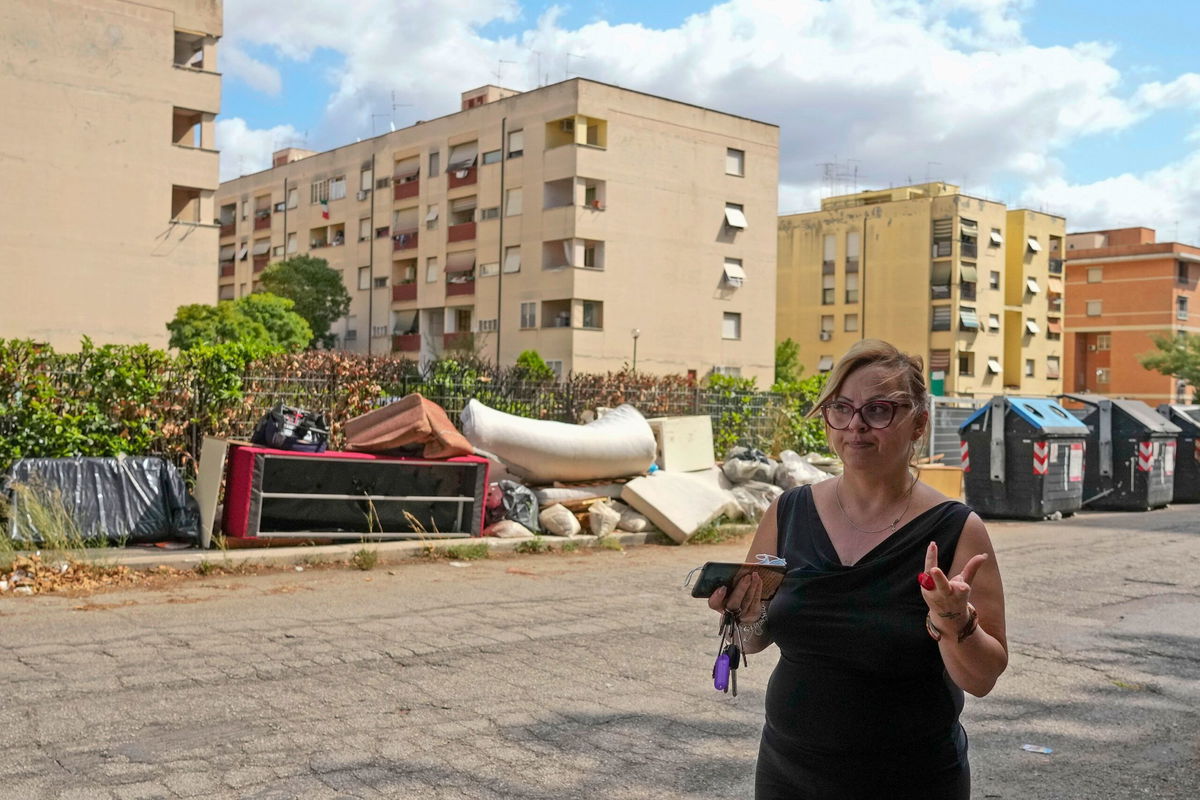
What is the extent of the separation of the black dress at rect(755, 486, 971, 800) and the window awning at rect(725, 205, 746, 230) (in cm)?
5747

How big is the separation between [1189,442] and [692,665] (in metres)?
18.2

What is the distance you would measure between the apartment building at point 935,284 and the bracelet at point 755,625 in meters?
66.6

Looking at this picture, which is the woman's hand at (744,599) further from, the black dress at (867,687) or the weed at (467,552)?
the weed at (467,552)

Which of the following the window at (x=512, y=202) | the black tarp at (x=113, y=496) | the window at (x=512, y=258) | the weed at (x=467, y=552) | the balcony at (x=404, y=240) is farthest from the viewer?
the balcony at (x=404, y=240)

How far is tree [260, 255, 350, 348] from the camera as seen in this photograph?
64.8m

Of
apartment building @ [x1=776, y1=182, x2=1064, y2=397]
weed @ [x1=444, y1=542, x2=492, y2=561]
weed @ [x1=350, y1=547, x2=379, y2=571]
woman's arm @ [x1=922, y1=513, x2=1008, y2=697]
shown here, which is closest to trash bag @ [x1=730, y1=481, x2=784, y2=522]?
weed @ [x1=444, y1=542, x2=492, y2=561]

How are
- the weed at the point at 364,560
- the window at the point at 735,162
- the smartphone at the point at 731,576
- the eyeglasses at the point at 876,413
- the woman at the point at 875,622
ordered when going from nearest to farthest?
the woman at the point at 875,622 < the smartphone at the point at 731,576 < the eyeglasses at the point at 876,413 < the weed at the point at 364,560 < the window at the point at 735,162

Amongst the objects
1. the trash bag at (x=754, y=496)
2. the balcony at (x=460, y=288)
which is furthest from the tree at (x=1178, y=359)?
the trash bag at (x=754, y=496)

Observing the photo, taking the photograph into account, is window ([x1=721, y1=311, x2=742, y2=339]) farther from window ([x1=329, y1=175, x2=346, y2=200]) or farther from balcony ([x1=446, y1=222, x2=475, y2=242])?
window ([x1=329, y1=175, x2=346, y2=200])

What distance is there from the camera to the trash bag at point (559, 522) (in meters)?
13.5

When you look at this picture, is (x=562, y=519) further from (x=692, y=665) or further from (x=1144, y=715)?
(x=1144, y=715)

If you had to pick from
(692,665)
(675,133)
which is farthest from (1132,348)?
(692,665)

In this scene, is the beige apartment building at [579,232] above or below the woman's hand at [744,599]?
above

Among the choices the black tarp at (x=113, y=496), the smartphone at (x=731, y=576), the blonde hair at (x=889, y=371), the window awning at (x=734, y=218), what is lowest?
the black tarp at (x=113, y=496)
